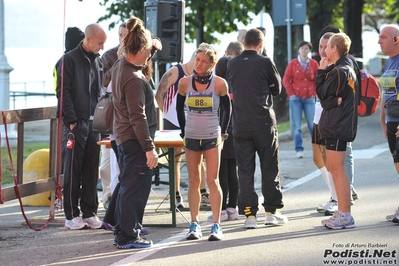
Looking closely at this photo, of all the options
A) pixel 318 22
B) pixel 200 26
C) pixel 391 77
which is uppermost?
pixel 200 26

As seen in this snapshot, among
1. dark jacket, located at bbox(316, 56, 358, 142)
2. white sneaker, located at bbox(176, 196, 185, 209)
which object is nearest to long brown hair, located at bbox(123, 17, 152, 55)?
dark jacket, located at bbox(316, 56, 358, 142)

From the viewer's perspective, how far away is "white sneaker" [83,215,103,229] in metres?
10.1

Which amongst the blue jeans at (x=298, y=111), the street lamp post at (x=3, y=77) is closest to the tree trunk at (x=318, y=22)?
the blue jeans at (x=298, y=111)

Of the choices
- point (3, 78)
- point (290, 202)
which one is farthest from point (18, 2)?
point (290, 202)

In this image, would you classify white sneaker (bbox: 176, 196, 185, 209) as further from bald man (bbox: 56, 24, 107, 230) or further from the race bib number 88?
the race bib number 88

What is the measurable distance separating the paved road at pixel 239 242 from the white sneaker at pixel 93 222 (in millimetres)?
160

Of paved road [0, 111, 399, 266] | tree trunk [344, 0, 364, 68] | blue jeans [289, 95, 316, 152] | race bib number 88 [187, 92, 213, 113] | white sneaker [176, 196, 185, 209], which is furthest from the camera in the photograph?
tree trunk [344, 0, 364, 68]

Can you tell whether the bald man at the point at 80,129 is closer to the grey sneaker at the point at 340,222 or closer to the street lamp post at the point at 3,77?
the grey sneaker at the point at 340,222

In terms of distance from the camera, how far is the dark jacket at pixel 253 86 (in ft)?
31.9

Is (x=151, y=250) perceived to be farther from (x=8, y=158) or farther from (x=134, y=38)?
(x=8, y=158)

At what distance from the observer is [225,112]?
9.67 metres

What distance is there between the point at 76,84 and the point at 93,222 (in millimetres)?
1438

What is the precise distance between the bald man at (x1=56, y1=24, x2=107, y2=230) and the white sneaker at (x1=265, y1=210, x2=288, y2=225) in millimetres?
1723

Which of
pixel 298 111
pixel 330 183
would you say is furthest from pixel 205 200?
pixel 298 111
